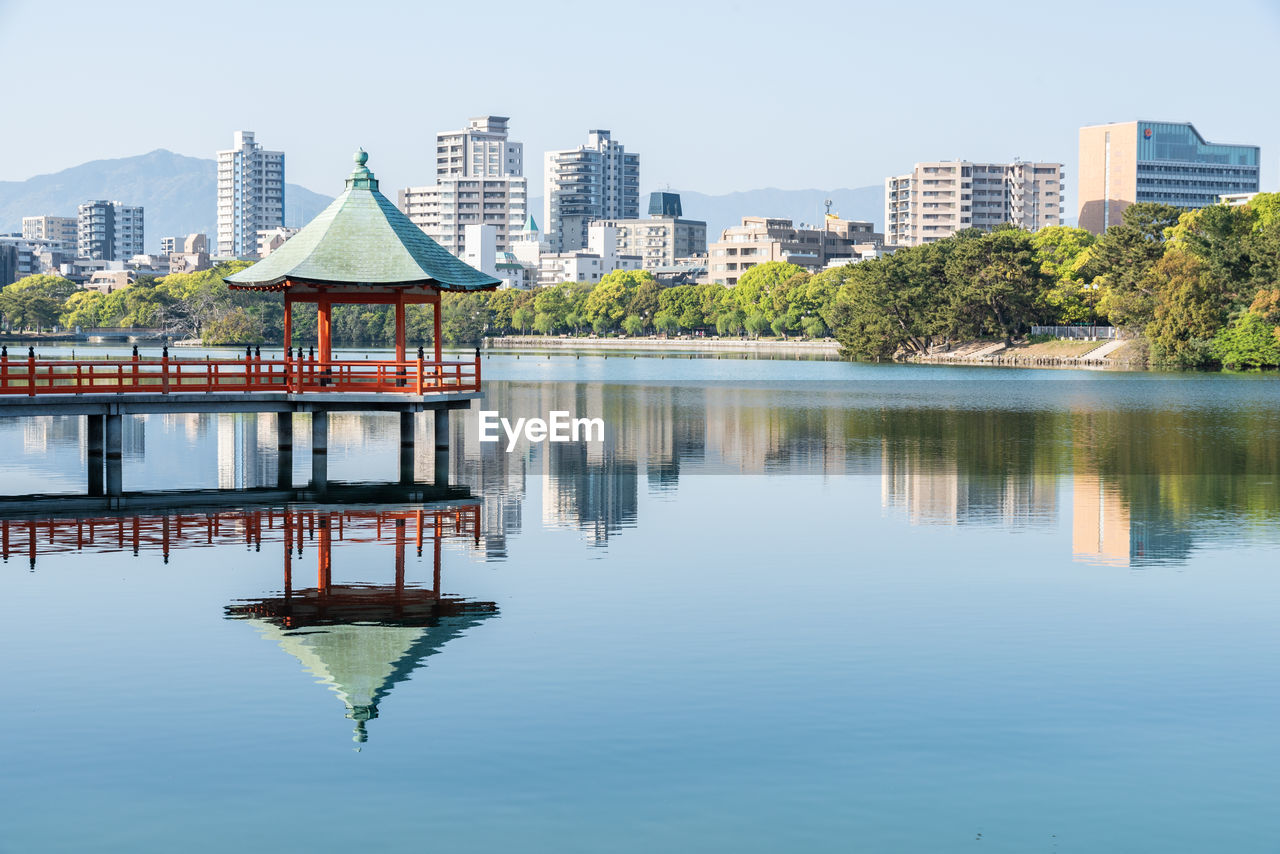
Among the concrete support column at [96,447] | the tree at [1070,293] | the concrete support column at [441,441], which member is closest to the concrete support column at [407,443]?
the concrete support column at [441,441]

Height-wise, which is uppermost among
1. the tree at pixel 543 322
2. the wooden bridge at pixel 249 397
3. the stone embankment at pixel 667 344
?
the tree at pixel 543 322

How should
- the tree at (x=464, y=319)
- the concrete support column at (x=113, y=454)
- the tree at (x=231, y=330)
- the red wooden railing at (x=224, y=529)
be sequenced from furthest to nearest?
1. the tree at (x=464, y=319)
2. the tree at (x=231, y=330)
3. the concrete support column at (x=113, y=454)
4. the red wooden railing at (x=224, y=529)

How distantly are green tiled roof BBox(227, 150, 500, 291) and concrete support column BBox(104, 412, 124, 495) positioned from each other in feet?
15.3

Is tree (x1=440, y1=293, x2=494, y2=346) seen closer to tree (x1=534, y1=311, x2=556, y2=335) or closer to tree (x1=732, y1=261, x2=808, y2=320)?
tree (x1=534, y1=311, x2=556, y2=335)

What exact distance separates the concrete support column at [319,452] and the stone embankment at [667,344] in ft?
402

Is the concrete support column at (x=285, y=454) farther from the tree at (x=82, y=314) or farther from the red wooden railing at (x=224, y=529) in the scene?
the tree at (x=82, y=314)

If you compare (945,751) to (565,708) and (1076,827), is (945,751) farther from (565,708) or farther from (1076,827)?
(565,708)

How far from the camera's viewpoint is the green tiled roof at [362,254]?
3647 cm

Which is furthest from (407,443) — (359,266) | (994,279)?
(994,279)

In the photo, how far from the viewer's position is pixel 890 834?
1236 centimetres

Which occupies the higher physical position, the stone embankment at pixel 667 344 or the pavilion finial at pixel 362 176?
the pavilion finial at pixel 362 176

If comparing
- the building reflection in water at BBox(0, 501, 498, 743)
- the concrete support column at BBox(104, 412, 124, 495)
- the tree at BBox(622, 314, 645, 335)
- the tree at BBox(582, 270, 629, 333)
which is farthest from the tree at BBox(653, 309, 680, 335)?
the building reflection in water at BBox(0, 501, 498, 743)

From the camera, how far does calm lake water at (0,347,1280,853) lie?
1279cm

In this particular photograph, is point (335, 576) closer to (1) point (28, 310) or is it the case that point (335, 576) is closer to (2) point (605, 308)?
(1) point (28, 310)
